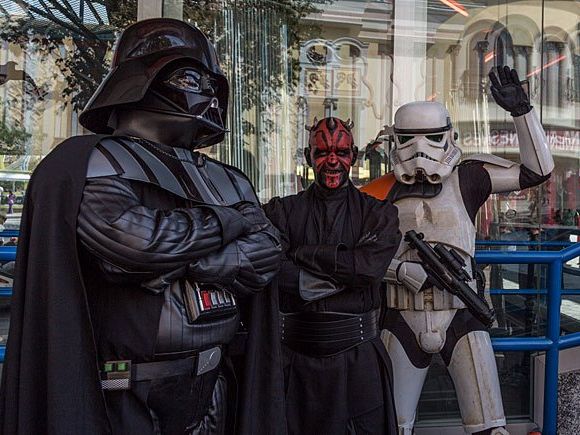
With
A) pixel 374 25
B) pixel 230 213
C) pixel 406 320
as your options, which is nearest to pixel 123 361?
pixel 230 213

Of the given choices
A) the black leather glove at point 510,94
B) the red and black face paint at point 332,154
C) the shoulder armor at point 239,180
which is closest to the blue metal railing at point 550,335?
the black leather glove at point 510,94

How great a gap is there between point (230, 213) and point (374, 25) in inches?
152

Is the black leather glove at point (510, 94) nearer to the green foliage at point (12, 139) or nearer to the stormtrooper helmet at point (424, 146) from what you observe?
the stormtrooper helmet at point (424, 146)

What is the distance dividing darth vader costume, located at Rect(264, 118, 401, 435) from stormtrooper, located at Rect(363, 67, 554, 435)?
0.81 ft

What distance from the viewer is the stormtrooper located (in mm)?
2254

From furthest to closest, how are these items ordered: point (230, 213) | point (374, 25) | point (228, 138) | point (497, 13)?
point (497, 13), point (374, 25), point (228, 138), point (230, 213)

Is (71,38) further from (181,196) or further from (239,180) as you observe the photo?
(181,196)

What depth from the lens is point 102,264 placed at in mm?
1180

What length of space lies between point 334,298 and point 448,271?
48 cm

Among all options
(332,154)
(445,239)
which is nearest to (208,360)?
(332,154)

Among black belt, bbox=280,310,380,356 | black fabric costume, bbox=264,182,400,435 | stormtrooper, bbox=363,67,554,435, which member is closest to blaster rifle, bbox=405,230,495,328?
stormtrooper, bbox=363,67,554,435

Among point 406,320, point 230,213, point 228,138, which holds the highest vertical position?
point 228,138

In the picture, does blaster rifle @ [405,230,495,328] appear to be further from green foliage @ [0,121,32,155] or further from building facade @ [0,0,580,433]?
green foliage @ [0,121,32,155]

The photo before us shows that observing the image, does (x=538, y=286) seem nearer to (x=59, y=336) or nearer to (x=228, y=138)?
(x=228, y=138)
